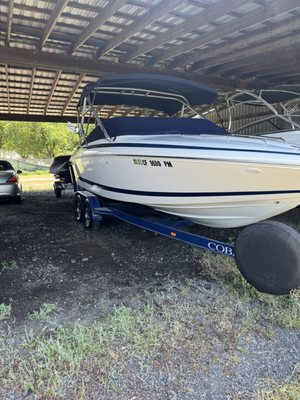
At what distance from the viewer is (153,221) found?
432 centimetres

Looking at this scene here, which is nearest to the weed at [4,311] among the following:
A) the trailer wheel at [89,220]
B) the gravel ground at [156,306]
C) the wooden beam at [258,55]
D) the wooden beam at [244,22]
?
the gravel ground at [156,306]

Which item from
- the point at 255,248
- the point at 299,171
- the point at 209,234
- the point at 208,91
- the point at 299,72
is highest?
the point at 299,72

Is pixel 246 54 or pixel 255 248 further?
pixel 246 54

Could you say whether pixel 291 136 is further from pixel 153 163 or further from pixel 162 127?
pixel 153 163

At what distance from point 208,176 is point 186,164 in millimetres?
262

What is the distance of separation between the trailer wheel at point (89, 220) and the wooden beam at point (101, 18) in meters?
2.60

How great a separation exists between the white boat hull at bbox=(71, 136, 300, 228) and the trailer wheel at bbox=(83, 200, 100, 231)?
983mm

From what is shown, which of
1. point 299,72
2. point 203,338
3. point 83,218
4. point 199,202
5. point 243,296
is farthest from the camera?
point 299,72

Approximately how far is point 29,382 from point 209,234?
11.6 ft

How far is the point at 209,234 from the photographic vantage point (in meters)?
5.18

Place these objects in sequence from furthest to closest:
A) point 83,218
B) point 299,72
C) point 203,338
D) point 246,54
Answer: point 299,72 → point 246,54 → point 83,218 → point 203,338

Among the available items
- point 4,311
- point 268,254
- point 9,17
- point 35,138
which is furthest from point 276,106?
point 35,138

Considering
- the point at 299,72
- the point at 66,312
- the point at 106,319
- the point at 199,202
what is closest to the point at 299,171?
the point at 199,202

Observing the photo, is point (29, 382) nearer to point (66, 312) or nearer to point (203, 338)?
point (66, 312)
